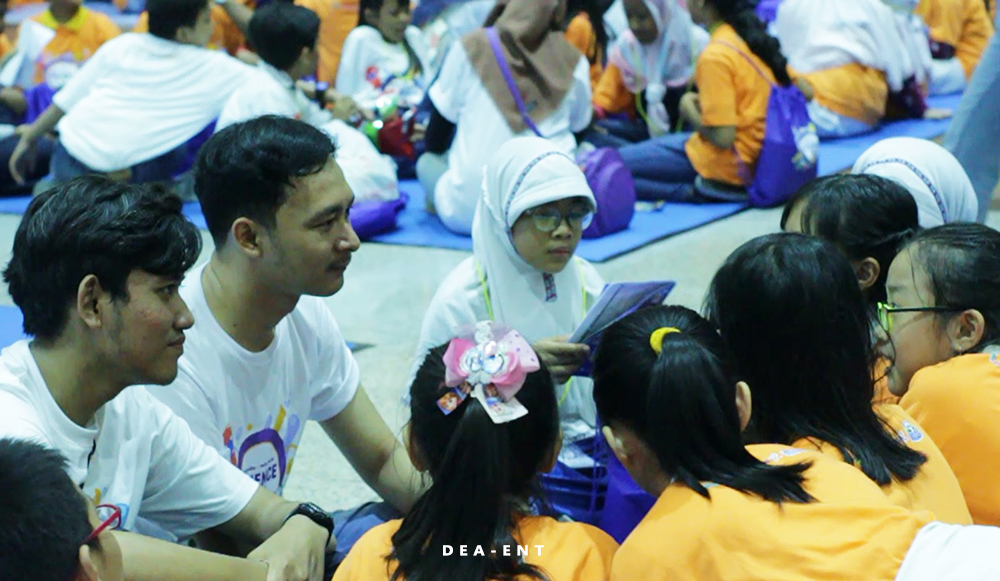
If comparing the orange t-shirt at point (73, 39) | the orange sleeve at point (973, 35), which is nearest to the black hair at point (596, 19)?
the orange sleeve at point (973, 35)

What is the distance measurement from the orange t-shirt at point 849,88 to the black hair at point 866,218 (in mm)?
4782

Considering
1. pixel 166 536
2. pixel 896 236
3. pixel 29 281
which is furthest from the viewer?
pixel 896 236

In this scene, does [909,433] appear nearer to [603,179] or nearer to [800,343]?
[800,343]

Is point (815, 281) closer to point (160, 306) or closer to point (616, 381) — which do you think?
point (616, 381)

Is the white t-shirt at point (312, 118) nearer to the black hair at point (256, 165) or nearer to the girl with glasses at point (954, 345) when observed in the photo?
the black hair at point (256, 165)

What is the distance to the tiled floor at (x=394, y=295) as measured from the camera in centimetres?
354

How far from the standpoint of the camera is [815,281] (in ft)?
7.11

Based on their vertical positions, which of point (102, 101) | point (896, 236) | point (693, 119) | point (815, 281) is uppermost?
point (815, 281)

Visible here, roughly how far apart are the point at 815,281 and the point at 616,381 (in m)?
0.45

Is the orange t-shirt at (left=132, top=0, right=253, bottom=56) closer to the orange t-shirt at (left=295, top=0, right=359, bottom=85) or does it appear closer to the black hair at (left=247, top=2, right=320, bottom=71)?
the orange t-shirt at (left=295, top=0, right=359, bottom=85)

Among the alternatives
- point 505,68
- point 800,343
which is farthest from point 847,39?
point 800,343

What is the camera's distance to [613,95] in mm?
6930

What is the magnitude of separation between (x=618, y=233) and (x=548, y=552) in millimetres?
3960

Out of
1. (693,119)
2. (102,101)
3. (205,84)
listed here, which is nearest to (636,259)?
(693,119)
